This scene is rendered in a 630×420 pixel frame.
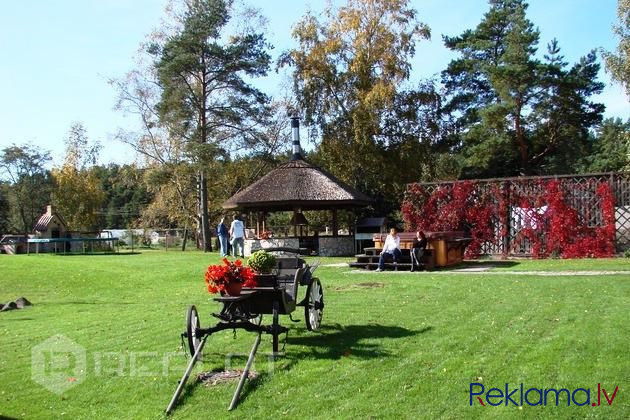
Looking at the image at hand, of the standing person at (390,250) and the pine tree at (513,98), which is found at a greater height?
the pine tree at (513,98)

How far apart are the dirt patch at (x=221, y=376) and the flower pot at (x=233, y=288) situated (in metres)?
0.84

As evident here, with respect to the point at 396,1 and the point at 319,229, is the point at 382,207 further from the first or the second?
the point at 396,1

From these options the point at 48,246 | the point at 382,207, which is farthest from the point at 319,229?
the point at 48,246

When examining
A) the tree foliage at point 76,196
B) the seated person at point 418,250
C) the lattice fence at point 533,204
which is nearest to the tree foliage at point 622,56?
the lattice fence at point 533,204

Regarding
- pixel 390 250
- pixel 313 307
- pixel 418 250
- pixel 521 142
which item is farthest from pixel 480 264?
pixel 521 142

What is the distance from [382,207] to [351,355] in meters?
24.9

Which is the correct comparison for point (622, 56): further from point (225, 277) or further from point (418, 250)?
point (225, 277)

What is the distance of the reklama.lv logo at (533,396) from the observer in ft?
16.2

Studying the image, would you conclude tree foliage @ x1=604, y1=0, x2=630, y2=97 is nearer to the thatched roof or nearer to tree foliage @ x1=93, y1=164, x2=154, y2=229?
the thatched roof

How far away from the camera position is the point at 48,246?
33.7 metres

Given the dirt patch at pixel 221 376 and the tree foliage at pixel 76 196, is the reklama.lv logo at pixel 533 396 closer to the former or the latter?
the dirt patch at pixel 221 376

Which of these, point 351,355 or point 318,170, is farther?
point 318,170

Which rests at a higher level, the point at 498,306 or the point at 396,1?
the point at 396,1

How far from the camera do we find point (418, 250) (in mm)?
15602
